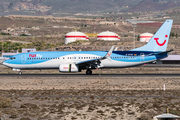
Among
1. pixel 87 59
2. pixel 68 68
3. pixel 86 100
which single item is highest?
pixel 87 59

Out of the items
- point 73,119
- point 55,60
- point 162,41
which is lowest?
point 73,119

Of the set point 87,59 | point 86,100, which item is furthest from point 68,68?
point 86,100

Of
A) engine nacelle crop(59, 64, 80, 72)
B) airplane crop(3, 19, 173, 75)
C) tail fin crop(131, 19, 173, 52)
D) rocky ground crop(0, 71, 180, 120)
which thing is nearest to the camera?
rocky ground crop(0, 71, 180, 120)

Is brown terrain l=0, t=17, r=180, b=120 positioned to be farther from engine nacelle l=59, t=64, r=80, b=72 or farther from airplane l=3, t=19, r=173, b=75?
airplane l=3, t=19, r=173, b=75

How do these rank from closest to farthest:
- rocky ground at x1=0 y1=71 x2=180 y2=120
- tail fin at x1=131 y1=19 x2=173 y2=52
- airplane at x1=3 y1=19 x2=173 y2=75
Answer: rocky ground at x1=0 y1=71 x2=180 y2=120 → airplane at x1=3 y1=19 x2=173 y2=75 → tail fin at x1=131 y1=19 x2=173 y2=52

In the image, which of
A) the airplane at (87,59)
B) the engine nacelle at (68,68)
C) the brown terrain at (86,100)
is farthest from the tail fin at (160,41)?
the brown terrain at (86,100)

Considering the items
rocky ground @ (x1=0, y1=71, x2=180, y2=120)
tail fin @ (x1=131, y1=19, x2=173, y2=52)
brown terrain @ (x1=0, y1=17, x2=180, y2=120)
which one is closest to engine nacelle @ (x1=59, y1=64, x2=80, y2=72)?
brown terrain @ (x1=0, y1=17, x2=180, y2=120)

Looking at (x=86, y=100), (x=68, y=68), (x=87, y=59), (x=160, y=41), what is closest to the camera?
(x=86, y=100)

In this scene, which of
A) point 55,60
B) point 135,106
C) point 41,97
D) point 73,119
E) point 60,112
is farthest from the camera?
point 55,60

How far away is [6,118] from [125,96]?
12.2 meters

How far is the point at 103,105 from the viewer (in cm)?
2459

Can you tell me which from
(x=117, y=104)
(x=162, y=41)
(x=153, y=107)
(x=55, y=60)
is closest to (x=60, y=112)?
(x=117, y=104)

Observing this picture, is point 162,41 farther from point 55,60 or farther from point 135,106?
point 135,106

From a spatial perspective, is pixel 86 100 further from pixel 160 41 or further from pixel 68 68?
pixel 160 41
